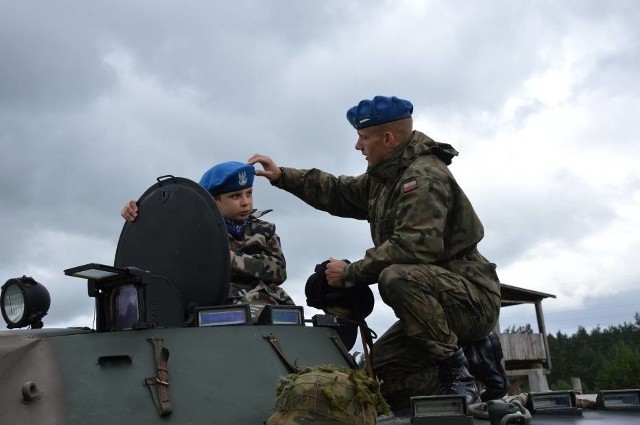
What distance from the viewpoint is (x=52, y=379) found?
3850 millimetres

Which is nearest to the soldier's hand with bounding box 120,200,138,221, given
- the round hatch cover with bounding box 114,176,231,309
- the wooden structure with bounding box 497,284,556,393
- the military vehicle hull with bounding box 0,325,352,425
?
the round hatch cover with bounding box 114,176,231,309

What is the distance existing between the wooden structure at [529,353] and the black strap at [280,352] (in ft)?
66.2

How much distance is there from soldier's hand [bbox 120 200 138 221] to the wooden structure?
19.5m

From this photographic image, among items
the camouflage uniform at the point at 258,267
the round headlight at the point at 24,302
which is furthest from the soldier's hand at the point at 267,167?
the round headlight at the point at 24,302

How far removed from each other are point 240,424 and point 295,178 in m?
2.84

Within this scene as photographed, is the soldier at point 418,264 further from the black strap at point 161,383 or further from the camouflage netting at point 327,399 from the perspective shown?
the black strap at point 161,383

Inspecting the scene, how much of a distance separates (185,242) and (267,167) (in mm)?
1540

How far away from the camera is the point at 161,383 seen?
386 centimetres

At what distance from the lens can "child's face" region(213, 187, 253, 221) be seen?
5.89m

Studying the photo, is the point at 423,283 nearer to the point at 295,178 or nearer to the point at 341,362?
the point at 341,362

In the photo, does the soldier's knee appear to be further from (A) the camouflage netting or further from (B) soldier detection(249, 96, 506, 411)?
(A) the camouflage netting

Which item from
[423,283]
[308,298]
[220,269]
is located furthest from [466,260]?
[220,269]

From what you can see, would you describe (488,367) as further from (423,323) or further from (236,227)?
(236,227)

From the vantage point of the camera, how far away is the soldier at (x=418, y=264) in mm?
4949
